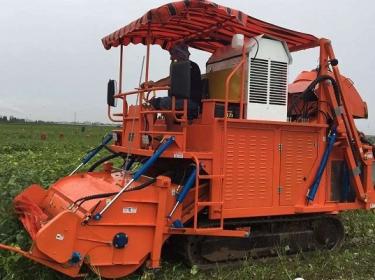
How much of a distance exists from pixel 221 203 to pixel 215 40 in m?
2.75

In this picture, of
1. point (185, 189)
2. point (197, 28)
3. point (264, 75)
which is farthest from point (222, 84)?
point (185, 189)

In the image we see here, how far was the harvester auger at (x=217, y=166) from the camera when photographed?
5645mm

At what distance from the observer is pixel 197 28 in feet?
23.6

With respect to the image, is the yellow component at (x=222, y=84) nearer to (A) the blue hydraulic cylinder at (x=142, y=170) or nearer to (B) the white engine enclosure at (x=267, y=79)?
(B) the white engine enclosure at (x=267, y=79)

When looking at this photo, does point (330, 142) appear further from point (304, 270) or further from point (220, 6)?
point (220, 6)

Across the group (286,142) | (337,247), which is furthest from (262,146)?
(337,247)

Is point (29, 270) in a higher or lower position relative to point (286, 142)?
lower

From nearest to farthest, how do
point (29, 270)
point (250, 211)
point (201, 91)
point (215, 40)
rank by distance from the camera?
point (29, 270) → point (250, 211) → point (201, 91) → point (215, 40)

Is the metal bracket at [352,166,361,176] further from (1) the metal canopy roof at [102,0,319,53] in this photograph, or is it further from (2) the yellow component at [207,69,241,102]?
(2) the yellow component at [207,69,241,102]

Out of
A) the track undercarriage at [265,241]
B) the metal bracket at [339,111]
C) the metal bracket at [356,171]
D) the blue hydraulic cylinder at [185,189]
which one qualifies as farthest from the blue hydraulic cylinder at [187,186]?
the metal bracket at [356,171]

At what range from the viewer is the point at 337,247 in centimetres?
741

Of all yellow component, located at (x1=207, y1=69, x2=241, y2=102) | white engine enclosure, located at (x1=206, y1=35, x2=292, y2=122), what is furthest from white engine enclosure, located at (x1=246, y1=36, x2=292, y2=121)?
yellow component, located at (x1=207, y1=69, x2=241, y2=102)

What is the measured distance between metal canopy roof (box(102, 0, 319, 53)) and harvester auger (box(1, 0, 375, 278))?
20mm

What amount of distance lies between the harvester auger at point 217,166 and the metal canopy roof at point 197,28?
0.07ft
